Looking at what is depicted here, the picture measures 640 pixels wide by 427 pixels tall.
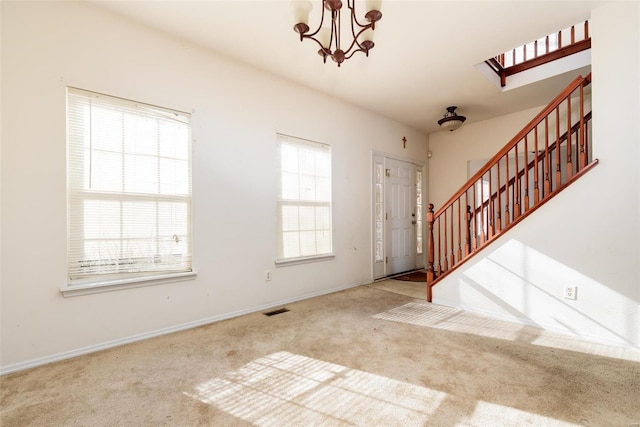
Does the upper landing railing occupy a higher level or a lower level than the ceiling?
higher

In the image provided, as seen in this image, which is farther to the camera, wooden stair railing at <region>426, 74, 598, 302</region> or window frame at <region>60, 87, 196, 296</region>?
wooden stair railing at <region>426, 74, 598, 302</region>

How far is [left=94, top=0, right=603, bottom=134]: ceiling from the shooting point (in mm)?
2352

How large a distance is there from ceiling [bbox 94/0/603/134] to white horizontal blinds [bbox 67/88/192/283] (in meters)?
0.83

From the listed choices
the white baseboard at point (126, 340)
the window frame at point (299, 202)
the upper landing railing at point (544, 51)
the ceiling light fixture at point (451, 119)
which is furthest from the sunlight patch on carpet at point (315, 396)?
the ceiling light fixture at point (451, 119)

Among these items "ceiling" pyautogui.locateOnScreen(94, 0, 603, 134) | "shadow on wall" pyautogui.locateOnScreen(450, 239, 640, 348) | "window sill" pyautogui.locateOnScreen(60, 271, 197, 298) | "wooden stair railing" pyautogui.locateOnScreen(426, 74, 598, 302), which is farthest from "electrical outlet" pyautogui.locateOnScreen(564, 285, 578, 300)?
"window sill" pyautogui.locateOnScreen(60, 271, 197, 298)

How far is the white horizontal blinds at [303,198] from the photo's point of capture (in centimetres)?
354

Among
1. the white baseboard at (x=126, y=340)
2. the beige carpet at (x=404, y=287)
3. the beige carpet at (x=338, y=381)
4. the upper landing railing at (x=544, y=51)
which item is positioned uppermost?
the upper landing railing at (x=544, y=51)

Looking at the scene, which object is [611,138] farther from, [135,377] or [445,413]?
[135,377]

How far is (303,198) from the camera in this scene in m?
3.74

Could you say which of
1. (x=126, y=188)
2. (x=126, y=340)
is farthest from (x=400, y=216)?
(x=126, y=340)

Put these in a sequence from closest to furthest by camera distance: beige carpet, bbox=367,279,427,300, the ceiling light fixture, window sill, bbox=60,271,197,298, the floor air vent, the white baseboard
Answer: the white baseboard < window sill, bbox=60,271,197,298 < the floor air vent < beige carpet, bbox=367,279,427,300 < the ceiling light fixture

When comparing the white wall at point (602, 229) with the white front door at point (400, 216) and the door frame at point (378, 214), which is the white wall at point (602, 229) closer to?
the door frame at point (378, 214)

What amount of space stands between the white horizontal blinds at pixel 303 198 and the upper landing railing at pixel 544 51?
2396 mm

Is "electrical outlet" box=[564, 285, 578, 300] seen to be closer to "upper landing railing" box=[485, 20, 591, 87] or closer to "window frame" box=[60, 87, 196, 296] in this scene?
"upper landing railing" box=[485, 20, 591, 87]
